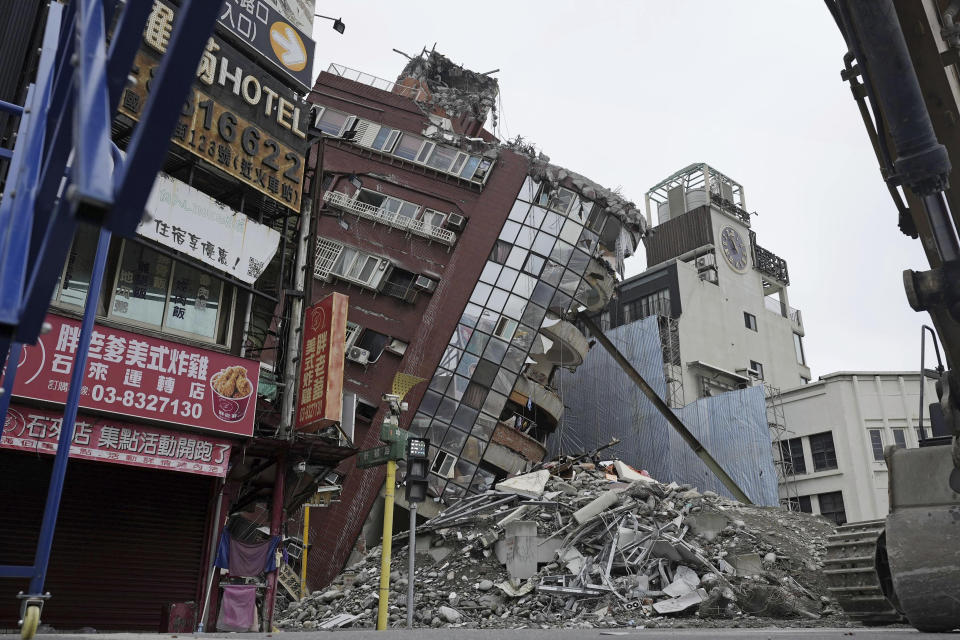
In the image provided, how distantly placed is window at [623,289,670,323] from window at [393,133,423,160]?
66.2 ft

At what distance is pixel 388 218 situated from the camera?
106 ft

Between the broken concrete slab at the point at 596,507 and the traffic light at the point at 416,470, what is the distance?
384 inches

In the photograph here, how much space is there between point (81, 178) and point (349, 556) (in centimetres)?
2660

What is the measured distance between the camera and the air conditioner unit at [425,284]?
3192 cm

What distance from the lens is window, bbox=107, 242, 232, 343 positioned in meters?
14.3

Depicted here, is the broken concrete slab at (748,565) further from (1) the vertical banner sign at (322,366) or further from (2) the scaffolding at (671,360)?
(2) the scaffolding at (671,360)

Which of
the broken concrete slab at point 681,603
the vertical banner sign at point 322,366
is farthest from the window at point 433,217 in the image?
Result: the broken concrete slab at point 681,603

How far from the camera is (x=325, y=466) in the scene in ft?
52.6

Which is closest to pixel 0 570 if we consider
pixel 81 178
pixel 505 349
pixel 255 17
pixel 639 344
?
pixel 81 178

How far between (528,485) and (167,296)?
50.7 ft

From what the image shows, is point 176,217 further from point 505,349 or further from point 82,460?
point 505,349

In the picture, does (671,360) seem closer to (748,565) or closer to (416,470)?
(748,565)

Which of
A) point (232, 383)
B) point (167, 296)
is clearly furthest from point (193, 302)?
point (232, 383)

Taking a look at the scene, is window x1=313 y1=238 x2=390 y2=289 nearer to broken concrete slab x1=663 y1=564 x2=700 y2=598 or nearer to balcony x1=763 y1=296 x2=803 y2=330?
broken concrete slab x1=663 y1=564 x2=700 y2=598
